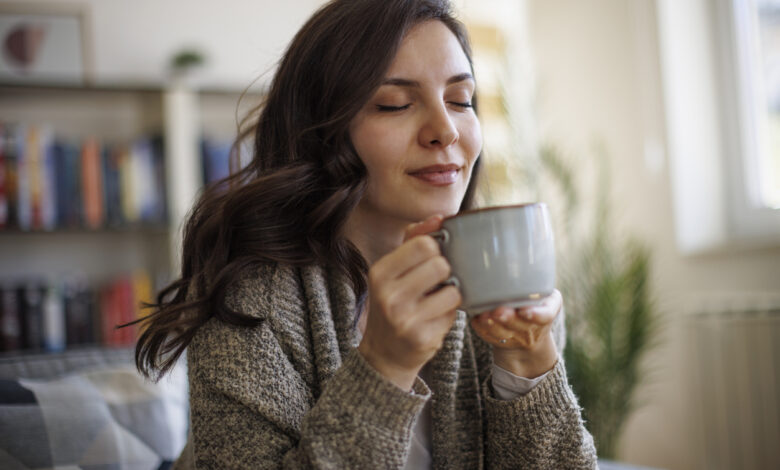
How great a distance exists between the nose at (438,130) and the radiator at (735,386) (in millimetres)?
1641

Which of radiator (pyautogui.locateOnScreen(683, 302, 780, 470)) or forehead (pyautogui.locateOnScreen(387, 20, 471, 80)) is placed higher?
forehead (pyautogui.locateOnScreen(387, 20, 471, 80))

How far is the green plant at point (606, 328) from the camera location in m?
2.19

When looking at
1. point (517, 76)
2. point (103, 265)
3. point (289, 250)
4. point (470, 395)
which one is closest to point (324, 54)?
point (289, 250)

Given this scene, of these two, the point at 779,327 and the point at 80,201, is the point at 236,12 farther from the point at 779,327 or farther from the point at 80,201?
the point at 779,327

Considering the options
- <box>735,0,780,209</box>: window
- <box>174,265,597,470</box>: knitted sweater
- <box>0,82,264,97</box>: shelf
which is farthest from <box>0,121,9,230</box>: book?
<box>735,0,780,209</box>: window

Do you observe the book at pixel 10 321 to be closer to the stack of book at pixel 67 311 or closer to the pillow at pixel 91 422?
the stack of book at pixel 67 311

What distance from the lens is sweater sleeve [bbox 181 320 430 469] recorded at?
688 mm

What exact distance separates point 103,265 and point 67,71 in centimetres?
84

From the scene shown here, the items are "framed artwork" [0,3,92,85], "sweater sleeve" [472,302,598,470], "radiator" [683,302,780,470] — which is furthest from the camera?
"framed artwork" [0,3,92,85]

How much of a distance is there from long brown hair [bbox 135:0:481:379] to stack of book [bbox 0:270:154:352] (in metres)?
1.56

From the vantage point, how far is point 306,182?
0.99m

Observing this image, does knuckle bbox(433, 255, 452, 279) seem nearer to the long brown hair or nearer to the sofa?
the long brown hair

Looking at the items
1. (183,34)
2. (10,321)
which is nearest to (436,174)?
(10,321)

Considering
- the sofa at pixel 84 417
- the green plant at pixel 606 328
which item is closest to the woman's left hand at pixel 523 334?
the sofa at pixel 84 417
